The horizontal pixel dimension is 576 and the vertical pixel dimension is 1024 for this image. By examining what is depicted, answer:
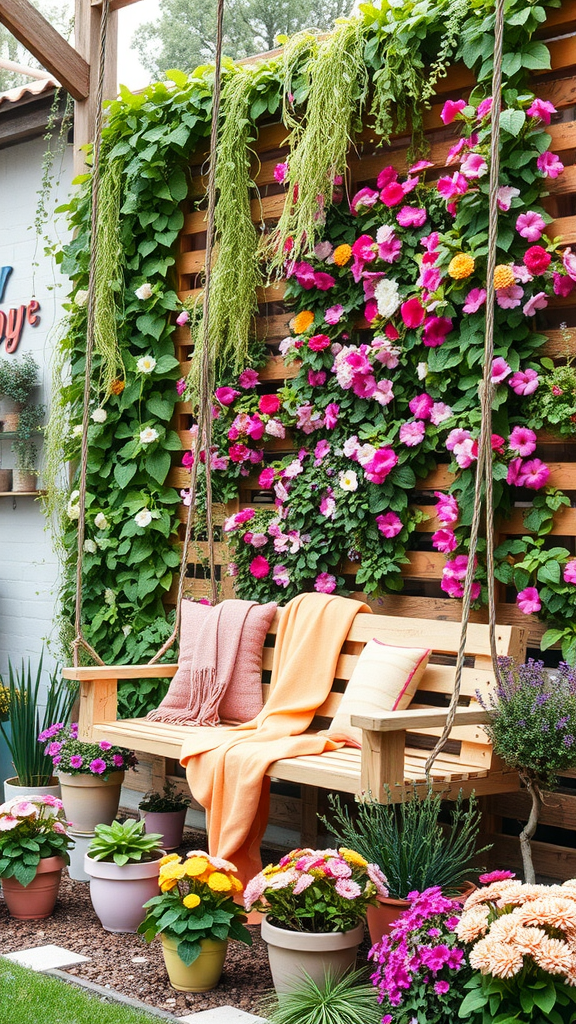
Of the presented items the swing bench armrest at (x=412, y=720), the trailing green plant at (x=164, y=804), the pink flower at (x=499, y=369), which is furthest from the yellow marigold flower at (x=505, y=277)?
the trailing green plant at (x=164, y=804)

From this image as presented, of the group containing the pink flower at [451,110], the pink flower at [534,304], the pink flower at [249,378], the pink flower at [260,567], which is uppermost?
the pink flower at [451,110]

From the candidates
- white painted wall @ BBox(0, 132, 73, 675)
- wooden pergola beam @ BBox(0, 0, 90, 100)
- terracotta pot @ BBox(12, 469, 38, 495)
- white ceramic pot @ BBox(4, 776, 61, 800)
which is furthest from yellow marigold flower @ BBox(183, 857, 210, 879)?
wooden pergola beam @ BBox(0, 0, 90, 100)

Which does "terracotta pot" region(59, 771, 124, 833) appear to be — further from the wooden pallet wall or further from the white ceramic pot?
the wooden pallet wall

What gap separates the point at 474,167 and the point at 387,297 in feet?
1.72

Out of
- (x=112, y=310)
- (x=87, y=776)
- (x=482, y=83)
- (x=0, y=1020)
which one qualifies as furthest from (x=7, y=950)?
(x=482, y=83)

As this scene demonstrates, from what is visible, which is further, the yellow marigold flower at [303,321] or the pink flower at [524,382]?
the yellow marigold flower at [303,321]

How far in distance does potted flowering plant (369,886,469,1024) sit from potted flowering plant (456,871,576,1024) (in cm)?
5

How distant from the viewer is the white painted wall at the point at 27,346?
540cm

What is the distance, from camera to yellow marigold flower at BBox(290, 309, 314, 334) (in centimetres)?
398

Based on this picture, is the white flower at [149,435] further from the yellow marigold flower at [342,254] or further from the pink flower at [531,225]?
the pink flower at [531,225]

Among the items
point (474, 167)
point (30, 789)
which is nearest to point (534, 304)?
point (474, 167)

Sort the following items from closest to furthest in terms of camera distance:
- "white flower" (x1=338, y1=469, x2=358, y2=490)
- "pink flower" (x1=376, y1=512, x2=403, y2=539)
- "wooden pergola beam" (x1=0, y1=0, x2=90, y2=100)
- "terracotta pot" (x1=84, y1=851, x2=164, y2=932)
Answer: "terracotta pot" (x1=84, y1=851, x2=164, y2=932), "pink flower" (x1=376, y1=512, x2=403, y2=539), "white flower" (x1=338, y1=469, x2=358, y2=490), "wooden pergola beam" (x1=0, y1=0, x2=90, y2=100)

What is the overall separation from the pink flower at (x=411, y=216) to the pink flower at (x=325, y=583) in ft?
4.01

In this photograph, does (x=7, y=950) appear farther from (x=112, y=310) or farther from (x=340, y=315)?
(x=112, y=310)
